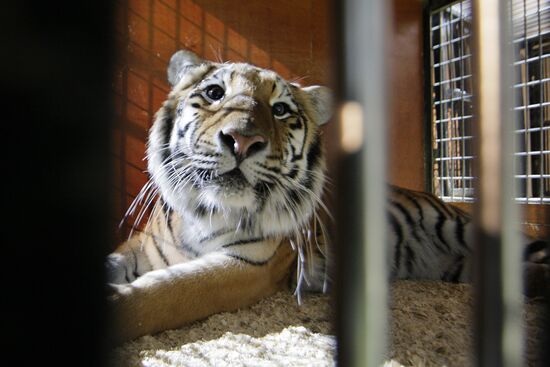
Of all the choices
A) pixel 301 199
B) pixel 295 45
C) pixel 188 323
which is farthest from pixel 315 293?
pixel 295 45

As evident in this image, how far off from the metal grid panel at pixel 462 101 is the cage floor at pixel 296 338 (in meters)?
1.22

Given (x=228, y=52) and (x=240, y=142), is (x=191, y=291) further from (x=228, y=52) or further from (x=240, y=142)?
(x=228, y=52)

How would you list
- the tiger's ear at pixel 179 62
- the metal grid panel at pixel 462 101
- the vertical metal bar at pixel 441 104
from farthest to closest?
the vertical metal bar at pixel 441 104
the metal grid panel at pixel 462 101
the tiger's ear at pixel 179 62

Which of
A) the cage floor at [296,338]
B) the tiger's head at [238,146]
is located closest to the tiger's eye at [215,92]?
the tiger's head at [238,146]

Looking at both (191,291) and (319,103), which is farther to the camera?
(319,103)

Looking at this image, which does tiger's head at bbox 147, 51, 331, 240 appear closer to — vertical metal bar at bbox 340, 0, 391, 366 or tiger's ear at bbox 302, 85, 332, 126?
tiger's ear at bbox 302, 85, 332, 126

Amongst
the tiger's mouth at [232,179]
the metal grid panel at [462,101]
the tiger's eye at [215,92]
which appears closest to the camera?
the tiger's mouth at [232,179]

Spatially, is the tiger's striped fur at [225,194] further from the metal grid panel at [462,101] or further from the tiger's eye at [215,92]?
the metal grid panel at [462,101]

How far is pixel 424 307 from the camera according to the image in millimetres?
1370

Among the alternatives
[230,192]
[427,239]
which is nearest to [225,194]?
[230,192]

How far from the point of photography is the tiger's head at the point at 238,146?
1417mm

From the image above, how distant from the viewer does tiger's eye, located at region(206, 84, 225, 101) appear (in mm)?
1642

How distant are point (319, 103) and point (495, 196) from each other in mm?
1647

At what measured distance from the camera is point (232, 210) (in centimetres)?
154
